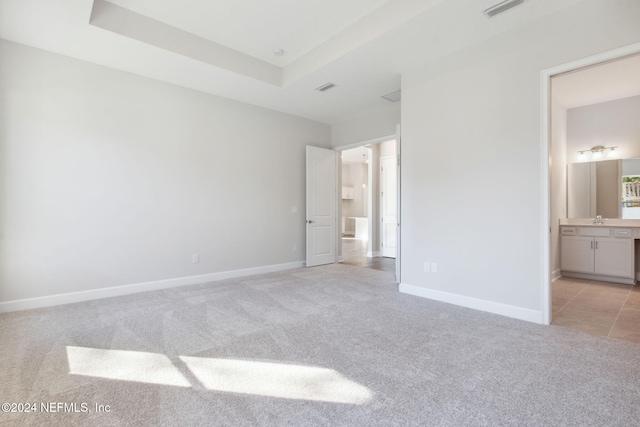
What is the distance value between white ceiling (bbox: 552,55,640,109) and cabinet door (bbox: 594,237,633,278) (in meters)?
2.31

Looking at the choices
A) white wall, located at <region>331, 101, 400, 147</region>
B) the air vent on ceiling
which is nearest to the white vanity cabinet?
white wall, located at <region>331, 101, 400, 147</region>

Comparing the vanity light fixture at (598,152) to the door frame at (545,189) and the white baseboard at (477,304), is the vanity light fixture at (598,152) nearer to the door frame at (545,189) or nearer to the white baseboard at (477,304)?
the door frame at (545,189)

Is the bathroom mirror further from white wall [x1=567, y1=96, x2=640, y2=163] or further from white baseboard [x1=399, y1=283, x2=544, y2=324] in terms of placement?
white baseboard [x1=399, y1=283, x2=544, y2=324]

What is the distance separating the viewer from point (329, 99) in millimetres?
5016

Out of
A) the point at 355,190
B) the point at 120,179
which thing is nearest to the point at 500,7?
the point at 120,179

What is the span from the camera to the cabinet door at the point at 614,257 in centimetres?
446

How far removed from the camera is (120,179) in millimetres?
3947

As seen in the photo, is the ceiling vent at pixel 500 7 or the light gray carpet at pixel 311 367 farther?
the ceiling vent at pixel 500 7

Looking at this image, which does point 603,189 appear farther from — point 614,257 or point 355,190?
point 355,190

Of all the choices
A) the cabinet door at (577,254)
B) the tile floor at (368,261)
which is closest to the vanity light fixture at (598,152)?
the cabinet door at (577,254)

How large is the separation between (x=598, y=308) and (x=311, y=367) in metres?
3.54

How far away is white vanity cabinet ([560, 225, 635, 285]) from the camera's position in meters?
4.48

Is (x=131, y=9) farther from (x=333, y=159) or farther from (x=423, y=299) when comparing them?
(x=423, y=299)

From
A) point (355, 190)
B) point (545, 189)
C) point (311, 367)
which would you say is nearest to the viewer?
point (311, 367)
